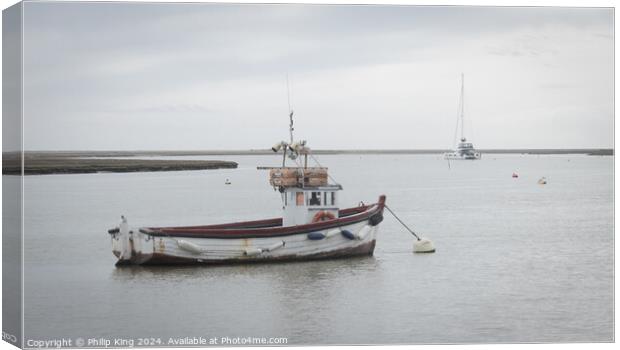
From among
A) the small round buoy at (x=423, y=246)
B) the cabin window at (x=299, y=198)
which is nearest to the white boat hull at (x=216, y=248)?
the cabin window at (x=299, y=198)

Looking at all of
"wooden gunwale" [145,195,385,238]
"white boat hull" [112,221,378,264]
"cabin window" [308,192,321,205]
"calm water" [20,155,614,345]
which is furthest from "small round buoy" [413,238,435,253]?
"cabin window" [308,192,321,205]

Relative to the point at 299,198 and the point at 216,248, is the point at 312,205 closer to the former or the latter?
the point at 299,198

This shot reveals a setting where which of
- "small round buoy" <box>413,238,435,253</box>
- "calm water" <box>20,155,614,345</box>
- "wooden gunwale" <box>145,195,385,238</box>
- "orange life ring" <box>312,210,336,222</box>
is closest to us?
"calm water" <box>20,155,614,345</box>

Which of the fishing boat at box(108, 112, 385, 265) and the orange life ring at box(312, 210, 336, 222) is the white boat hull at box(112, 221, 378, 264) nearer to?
the fishing boat at box(108, 112, 385, 265)

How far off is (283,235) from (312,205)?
1.56 metres

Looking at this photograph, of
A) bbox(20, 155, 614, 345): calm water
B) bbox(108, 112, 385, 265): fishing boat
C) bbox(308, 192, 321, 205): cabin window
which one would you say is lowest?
bbox(20, 155, 614, 345): calm water

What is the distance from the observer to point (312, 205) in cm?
2770

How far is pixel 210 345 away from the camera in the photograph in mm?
19078

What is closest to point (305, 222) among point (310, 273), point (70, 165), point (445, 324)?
point (310, 273)

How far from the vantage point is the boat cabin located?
90.8 feet

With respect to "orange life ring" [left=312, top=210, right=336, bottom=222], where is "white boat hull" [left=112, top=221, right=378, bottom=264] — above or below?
below

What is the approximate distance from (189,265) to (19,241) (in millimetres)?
8069

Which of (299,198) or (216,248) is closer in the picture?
(216,248)

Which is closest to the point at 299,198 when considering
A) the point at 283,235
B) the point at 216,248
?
the point at 283,235
